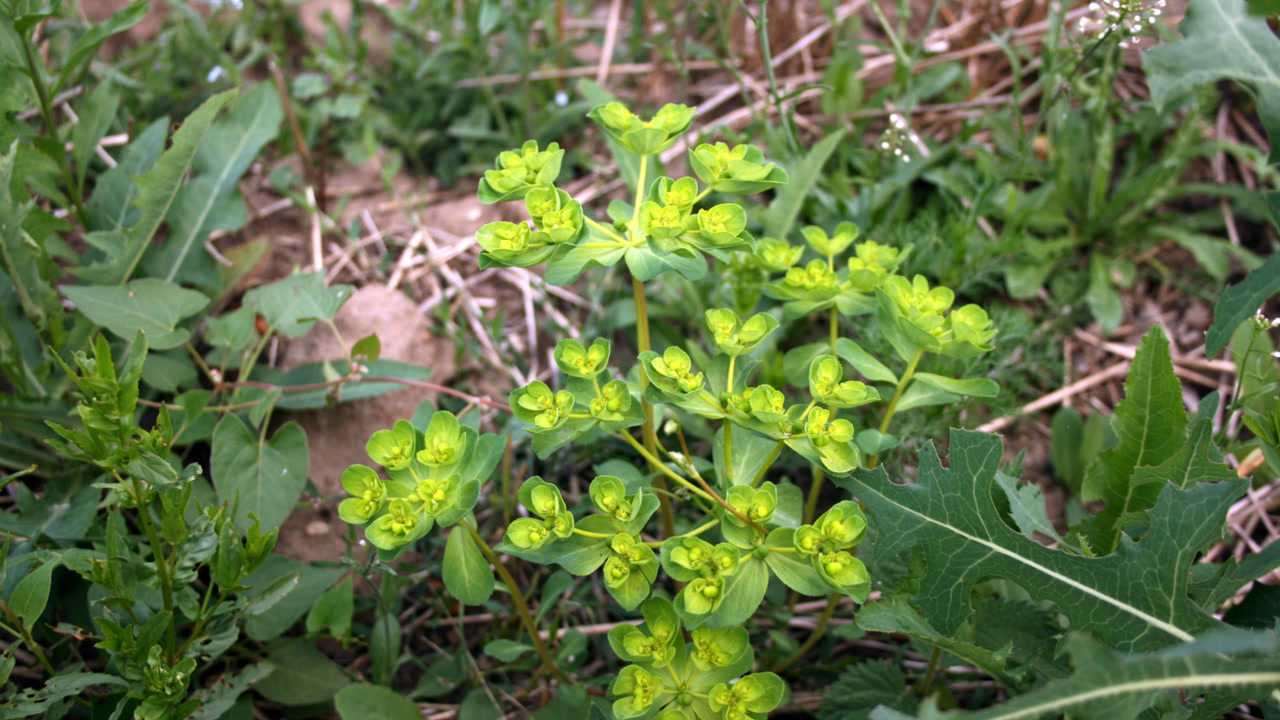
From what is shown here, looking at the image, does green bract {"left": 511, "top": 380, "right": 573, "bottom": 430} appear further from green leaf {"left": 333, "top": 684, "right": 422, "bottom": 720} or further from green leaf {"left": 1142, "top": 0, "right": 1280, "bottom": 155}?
green leaf {"left": 1142, "top": 0, "right": 1280, "bottom": 155}

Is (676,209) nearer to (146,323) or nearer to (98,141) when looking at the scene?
(146,323)

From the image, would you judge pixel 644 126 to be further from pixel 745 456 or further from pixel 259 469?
pixel 259 469

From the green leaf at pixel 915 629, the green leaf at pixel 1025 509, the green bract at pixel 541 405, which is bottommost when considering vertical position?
the green leaf at pixel 915 629

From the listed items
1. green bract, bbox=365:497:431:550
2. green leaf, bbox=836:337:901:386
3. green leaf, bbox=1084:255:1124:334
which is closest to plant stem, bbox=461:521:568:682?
green bract, bbox=365:497:431:550

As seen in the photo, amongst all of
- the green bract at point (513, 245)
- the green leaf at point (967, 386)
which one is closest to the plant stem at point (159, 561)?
the green bract at point (513, 245)

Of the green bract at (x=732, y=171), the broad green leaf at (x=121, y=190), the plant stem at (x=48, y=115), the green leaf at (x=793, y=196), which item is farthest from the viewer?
the broad green leaf at (x=121, y=190)

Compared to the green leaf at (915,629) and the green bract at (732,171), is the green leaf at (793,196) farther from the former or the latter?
the green leaf at (915,629)

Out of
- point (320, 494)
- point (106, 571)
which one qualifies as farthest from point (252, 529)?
point (320, 494)

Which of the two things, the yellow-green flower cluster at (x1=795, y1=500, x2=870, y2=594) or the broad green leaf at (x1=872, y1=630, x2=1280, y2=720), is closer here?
the broad green leaf at (x1=872, y1=630, x2=1280, y2=720)
